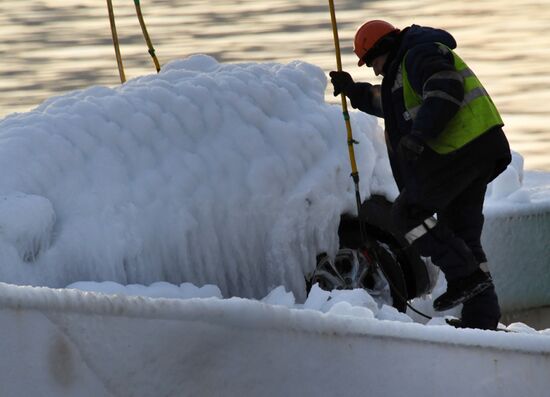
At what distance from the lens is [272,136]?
23.4ft

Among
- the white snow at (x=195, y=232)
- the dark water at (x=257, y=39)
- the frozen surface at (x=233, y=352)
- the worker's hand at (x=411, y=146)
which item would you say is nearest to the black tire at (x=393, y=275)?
the white snow at (x=195, y=232)

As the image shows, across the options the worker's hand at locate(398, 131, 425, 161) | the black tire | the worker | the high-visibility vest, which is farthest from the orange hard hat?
the black tire

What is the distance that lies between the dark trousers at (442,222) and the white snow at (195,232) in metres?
0.29

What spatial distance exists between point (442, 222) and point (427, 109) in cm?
56

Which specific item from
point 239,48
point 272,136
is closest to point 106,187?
point 272,136

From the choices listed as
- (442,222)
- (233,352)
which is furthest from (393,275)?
(233,352)

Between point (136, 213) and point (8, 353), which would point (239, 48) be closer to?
point (136, 213)

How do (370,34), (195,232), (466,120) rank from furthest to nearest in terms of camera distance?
(370,34)
(466,120)
(195,232)

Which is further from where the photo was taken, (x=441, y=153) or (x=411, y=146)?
Result: (x=441, y=153)

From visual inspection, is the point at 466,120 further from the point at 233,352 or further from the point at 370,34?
the point at 233,352

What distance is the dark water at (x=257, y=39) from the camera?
14922 millimetres

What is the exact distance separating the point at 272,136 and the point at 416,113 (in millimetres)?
577

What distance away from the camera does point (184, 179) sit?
21.9 feet

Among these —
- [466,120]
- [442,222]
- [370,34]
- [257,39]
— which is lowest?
[257,39]
